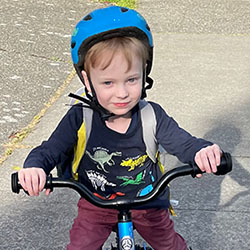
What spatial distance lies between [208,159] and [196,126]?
9.91 ft

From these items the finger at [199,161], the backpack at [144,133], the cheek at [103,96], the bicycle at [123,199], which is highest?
the cheek at [103,96]

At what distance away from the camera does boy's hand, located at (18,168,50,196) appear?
232 centimetres

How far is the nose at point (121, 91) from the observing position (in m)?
2.51

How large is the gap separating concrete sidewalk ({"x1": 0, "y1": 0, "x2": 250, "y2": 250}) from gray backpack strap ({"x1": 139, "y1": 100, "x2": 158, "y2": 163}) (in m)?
1.21

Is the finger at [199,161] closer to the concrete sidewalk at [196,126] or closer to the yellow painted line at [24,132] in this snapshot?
the concrete sidewalk at [196,126]

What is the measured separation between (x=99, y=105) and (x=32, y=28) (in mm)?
6033

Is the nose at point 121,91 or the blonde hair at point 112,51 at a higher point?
the blonde hair at point 112,51

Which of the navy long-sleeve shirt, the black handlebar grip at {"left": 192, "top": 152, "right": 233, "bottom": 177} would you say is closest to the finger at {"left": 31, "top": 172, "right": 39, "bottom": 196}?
the navy long-sleeve shirt

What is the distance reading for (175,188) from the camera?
445 cm

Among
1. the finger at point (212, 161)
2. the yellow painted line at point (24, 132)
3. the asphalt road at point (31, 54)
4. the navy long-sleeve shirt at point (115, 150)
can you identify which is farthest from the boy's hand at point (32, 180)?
the asphalt road at point (31, 54)

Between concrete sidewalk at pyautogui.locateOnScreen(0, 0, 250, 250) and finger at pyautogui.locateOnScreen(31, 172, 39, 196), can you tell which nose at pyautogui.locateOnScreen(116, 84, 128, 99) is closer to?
finger at pyautogui.locateOnScreen(31, 172, 39, 196)

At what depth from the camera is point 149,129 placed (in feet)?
9.17

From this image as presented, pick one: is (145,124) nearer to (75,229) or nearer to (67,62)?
(75,229)

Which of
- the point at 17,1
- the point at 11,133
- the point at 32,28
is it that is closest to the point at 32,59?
the point at 32,28
